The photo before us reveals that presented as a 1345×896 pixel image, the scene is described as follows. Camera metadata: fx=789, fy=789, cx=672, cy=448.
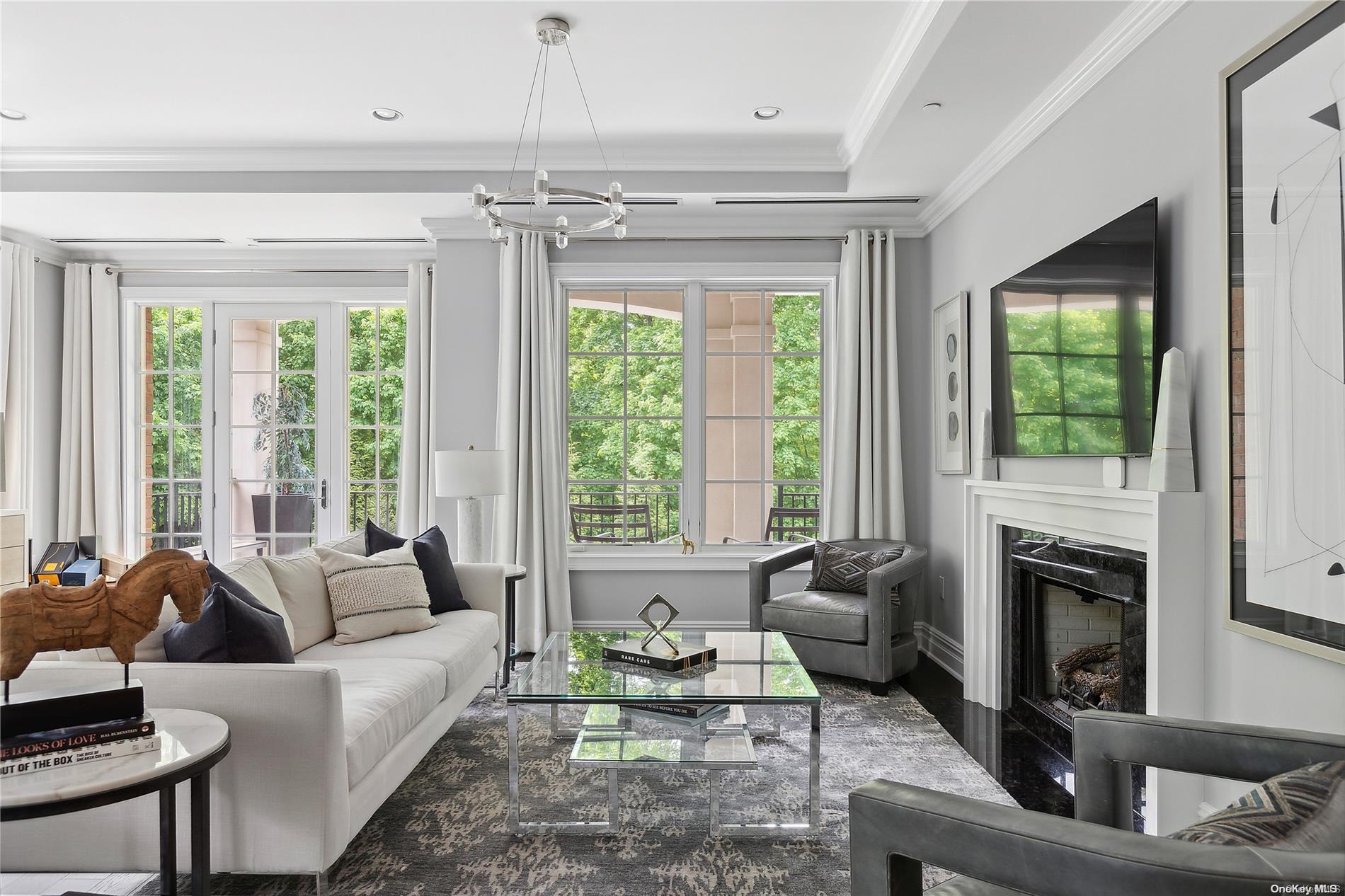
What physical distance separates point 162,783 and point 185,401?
480 cm

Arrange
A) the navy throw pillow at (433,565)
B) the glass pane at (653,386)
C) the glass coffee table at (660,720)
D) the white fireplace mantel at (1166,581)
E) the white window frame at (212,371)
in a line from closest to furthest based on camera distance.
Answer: the white fireplace mantel at (1166,581), the glass coffee table at (660,720), the navy throw pillow at (433,565), the glass pane at (653,386), the white window frame at (212,371)

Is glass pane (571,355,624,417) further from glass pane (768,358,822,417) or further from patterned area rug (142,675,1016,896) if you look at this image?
patterned area rug (142,675,1016,896)

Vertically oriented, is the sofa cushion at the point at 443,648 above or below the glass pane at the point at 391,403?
below

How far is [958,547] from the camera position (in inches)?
169

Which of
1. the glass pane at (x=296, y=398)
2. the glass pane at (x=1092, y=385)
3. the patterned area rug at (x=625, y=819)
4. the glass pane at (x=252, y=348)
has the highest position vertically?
the glass pane at (x=252, y=348)

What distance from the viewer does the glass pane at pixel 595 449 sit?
16.6 feet

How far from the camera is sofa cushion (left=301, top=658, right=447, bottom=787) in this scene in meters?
2.14

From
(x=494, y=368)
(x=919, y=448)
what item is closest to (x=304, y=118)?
(x=494, y=368)

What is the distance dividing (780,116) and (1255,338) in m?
2.48

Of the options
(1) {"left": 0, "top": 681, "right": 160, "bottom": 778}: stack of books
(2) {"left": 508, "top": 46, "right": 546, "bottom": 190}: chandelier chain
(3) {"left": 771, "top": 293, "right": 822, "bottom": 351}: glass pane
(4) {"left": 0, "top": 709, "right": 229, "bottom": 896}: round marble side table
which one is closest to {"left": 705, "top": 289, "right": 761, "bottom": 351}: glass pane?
(3) {"left": 771, "top": 293, "right": 822, "bottom": 351}: glass pane

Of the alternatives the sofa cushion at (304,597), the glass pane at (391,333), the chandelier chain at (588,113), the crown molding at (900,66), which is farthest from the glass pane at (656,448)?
the sofa cushion at (304,597)

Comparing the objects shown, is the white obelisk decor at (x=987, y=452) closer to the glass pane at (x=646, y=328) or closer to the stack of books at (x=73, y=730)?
the glass pane at (x=646, y=328)

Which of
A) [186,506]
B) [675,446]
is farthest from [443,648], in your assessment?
[186,506]

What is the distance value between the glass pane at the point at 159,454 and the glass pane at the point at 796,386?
4269 millimetres
